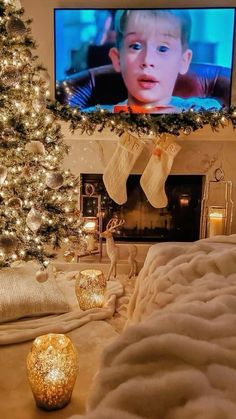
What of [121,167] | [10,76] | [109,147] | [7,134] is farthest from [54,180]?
[109,147]

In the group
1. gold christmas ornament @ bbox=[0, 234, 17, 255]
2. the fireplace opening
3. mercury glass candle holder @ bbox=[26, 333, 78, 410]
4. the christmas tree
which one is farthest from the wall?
mercury glass candle holder @ bbox=[26, 333, 78, 410]

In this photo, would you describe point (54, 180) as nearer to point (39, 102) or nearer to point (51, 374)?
point (39, 102)

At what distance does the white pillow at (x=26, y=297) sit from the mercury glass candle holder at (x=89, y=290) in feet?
0.33

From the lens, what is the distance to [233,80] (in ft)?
9.86

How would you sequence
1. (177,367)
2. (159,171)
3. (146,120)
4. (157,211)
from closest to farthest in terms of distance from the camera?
1. (177,367)
2. (146,120)
3. (159,171)
4. (157,211)

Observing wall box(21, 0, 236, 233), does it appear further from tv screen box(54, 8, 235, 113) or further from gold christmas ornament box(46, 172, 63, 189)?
gold christmas ornament box(46, 172, 63, 189)

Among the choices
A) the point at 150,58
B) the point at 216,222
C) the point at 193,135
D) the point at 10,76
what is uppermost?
the point at 150,58

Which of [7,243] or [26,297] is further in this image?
[26,297]

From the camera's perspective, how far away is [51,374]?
134 cm

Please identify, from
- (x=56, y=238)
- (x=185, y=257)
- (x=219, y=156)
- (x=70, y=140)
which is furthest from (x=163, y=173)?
(x=185, y=257)

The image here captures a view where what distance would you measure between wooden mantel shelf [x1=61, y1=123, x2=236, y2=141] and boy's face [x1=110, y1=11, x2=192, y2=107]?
1.07 ft

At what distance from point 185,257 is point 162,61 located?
2.11 meters

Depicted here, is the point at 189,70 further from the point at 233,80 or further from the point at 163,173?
the point at 163,173

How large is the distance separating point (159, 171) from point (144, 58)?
2.86 feet
